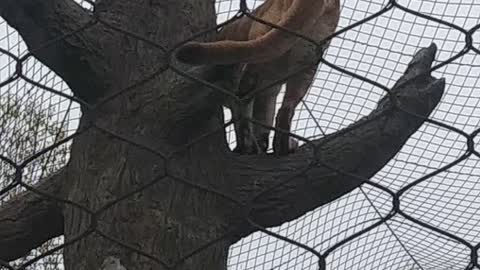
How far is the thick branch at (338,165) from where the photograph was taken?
50.9 inches

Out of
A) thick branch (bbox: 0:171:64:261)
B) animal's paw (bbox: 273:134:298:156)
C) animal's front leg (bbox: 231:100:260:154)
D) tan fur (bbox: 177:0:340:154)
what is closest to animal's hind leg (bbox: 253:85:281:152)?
tan fur (bbox: 177:0:340:154)

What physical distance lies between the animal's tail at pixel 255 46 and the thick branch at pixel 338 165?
0.47ft

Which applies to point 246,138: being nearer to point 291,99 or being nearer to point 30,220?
point 291,99

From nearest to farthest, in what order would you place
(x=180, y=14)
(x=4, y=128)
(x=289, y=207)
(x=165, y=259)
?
1. (x=165, y=259)
2. (x=289, y=207)
3. (x=180, y=14)
4. (x=4, y=128)

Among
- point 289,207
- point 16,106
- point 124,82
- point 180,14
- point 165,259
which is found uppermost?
point 16,106

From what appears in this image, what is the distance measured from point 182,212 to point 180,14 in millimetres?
296

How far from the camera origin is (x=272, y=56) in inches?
48.5

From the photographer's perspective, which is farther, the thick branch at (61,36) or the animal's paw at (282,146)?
the animal's paw at (282,146)

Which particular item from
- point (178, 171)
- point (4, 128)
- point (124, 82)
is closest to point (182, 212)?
point (178, 171)

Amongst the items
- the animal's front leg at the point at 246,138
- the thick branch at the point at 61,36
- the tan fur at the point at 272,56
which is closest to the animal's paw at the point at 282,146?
the tan fur at the point at 272,56

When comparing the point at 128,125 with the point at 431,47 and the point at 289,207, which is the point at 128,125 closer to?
the point at 289,207

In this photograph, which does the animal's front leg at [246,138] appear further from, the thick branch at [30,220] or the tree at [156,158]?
the thick branch at [30,220]

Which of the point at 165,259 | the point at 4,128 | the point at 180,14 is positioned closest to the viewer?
the point at 165,259

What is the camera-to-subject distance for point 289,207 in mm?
1300
